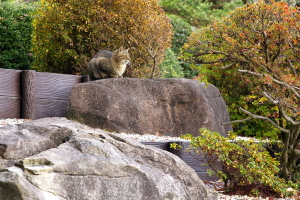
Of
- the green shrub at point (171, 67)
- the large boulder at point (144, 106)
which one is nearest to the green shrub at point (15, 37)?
the green shrub at point (171, 67)

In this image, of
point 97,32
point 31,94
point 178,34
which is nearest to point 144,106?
point 31,94

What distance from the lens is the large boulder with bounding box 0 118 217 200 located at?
284 centimetres

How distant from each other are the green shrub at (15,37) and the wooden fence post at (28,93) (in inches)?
117

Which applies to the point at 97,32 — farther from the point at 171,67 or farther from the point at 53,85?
the point at 171,67

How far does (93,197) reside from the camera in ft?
9.97

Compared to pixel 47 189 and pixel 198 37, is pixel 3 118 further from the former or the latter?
pixel 47 189

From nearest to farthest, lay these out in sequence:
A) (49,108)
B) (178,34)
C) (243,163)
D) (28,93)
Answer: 1. (243,163)
2. (28,93)
3. (49,108)
4. (178,34)

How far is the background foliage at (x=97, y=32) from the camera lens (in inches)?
358

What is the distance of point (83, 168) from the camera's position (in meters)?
3.06

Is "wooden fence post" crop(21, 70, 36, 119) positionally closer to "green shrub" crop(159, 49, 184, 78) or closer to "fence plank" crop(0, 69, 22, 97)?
"fence plank" crop(0, 69, 22, 97)

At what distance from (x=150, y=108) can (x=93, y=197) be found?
4.24 metres

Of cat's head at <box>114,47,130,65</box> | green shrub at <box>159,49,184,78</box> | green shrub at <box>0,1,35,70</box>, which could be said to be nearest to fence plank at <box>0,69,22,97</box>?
cat's head at <box>114,47,130,65</box>

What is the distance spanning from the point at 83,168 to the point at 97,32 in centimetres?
651

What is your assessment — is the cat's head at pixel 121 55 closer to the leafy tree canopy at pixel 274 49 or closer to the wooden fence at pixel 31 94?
the wooden fence at pixel 31 94
